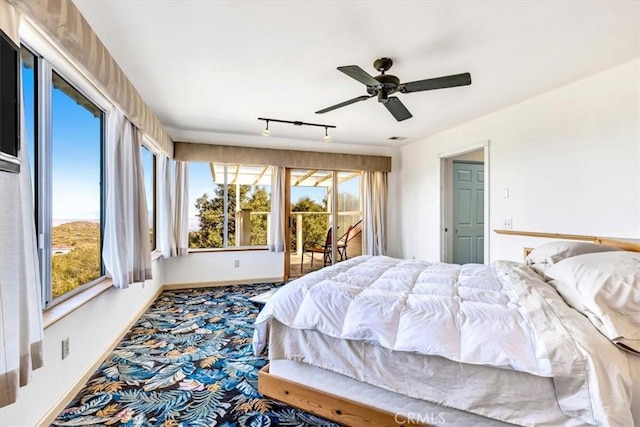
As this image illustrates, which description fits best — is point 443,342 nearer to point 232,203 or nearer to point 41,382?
point 41,382

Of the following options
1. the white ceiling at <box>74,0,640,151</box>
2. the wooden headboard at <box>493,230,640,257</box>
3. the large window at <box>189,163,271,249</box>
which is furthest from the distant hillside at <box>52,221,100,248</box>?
the wooden headboard at <box>493,230,640,257</box>

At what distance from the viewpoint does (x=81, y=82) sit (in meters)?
2.21

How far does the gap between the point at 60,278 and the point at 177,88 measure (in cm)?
197

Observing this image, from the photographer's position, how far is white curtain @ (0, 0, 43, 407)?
1109 mm

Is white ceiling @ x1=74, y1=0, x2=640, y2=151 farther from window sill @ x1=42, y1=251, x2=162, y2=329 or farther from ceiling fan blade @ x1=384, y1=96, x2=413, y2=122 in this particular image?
window sill @ x1=42, y1=251, x2=162, y2=329

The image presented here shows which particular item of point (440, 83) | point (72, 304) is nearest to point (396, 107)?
point (440, 83)

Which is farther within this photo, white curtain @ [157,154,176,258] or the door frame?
the door frame

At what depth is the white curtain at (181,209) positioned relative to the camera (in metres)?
4.46

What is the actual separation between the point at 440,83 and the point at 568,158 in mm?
1744

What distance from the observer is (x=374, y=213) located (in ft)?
17.8

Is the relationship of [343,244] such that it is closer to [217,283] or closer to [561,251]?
[217,283]

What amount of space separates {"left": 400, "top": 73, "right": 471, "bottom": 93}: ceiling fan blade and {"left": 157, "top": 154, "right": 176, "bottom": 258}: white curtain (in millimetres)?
3435

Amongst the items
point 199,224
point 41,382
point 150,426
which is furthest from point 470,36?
point 199,224

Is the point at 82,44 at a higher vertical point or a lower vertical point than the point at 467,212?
higher
